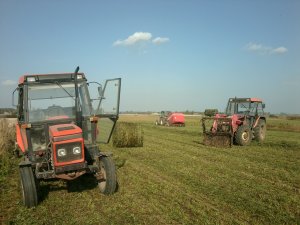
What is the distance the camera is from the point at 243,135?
14445 mm

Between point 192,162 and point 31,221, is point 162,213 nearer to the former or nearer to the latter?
point 31,221

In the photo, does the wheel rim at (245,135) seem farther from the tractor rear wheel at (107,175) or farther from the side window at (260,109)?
the tractor rear wheel at (107,175)

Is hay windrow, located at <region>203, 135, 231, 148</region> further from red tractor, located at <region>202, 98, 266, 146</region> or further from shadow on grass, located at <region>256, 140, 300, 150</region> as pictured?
shadow on grass, located at <region>256, 140, 300, 150</region>

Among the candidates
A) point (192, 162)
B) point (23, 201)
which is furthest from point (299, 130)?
point (23, 201)

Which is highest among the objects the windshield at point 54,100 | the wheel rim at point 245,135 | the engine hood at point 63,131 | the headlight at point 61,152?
the windshield at point 54,100

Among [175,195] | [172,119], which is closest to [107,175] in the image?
[175,195]

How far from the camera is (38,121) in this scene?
21.8ft

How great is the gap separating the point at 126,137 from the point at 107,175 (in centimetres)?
700

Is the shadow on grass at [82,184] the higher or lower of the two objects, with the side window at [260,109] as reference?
lower

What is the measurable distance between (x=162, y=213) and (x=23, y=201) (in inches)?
97.4

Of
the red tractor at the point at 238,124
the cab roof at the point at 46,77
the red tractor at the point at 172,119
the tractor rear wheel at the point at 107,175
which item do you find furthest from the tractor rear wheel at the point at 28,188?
the red tractor at the point at 172,119

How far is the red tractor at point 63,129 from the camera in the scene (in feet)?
19.5

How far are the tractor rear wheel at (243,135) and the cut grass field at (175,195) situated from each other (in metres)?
3.63

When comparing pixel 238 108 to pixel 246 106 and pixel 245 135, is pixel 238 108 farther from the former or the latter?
pixel 245 135
